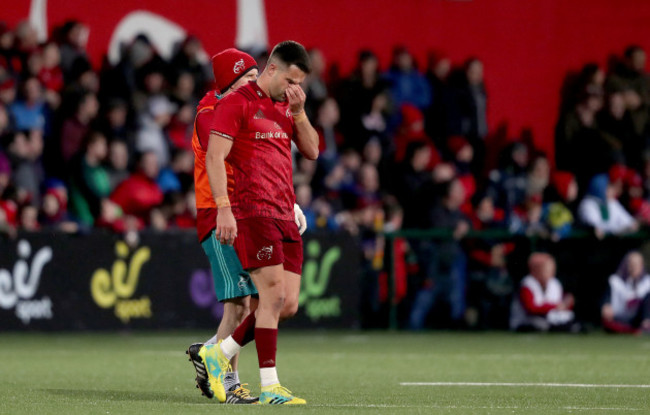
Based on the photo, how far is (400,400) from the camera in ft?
27.3

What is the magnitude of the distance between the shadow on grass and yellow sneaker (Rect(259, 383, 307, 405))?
1.50ft

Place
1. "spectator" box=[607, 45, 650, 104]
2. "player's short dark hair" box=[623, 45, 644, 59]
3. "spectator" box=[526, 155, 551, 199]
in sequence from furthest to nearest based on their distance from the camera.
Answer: "player's short dark hair" box=[623, 45, 644, 59] < "spectator" box=[607, 45, 650, 104] < "spectator" box=[526, 155, 551, 199]

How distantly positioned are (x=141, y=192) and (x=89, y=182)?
662mm

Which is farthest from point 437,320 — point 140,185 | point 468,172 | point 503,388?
point 503,388

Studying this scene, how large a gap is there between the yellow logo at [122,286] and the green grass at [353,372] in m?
0.32

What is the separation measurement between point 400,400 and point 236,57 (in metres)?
2.37

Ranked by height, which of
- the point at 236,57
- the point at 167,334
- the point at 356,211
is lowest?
the point at 167,334

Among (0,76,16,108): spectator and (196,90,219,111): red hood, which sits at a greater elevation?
(0,76,16,108): spectator

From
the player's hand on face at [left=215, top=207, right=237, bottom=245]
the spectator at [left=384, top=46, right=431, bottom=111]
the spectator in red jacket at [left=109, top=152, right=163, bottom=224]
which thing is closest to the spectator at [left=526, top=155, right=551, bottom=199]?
the spectator at [left=384, top=46, right=431, bottom=111]

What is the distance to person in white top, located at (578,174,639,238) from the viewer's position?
17.4m

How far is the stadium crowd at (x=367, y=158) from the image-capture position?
609 inches

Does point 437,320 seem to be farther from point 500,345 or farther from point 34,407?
point 34,407

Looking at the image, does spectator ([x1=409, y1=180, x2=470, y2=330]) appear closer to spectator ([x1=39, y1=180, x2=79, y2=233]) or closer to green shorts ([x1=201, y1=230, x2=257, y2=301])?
spectator ([x1=39, y1=180, x2=79, y2=233])

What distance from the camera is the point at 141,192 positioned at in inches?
621
